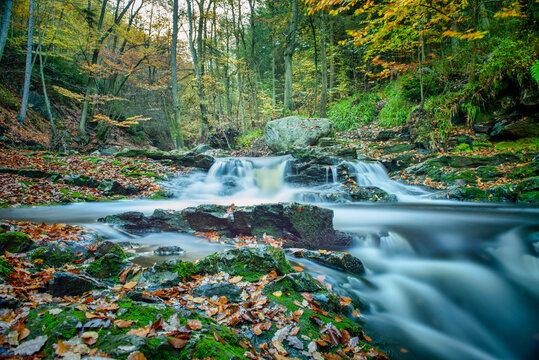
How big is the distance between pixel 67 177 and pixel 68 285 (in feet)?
25.6

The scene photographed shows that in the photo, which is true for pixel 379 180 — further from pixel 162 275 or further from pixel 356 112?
pixel 162 275

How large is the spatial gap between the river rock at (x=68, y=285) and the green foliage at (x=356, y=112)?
50.8 ft

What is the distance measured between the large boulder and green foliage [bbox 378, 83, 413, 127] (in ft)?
9.92

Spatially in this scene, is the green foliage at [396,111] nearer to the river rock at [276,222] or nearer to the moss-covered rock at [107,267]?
the river rock at [276,222]

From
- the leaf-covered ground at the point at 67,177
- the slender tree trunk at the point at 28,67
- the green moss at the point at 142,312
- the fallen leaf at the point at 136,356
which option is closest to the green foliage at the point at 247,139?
the leaf-covered ground at the point at 67,177

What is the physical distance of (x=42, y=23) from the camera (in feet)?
44.0

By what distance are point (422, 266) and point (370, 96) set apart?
14.5 meters

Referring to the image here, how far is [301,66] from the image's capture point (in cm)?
2161

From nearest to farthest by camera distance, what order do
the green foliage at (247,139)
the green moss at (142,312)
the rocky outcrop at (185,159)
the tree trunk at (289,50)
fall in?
the green moss at (142,312), the rocky outcrop at (185,159), the tree trunk at (289,50), the green foliage at (247,139)

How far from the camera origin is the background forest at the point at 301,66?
8.68 m

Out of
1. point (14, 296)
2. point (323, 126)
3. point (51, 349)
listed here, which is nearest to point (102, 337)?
point (51, 349)

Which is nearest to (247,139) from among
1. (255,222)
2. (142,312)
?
(255,222)

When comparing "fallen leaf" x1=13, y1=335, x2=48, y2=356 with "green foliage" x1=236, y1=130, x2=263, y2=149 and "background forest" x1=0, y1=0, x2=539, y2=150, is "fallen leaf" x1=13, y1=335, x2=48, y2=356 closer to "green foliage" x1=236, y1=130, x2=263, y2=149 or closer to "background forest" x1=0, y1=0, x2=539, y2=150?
"background forest" x1=0, y1=0, x2=539, y2=150

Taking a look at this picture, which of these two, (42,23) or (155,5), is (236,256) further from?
(155,5)
